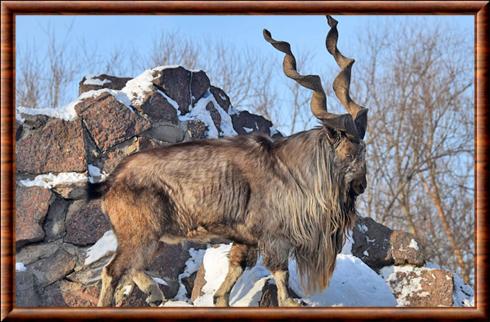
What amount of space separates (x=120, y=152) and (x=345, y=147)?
3055 mm

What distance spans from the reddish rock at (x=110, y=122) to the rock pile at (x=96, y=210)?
1cm

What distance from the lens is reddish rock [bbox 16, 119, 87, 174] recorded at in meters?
8.67

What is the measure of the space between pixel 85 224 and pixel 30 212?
62 centimetres

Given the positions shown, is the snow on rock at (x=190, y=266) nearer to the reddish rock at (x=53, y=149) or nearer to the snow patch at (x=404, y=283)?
the reddish rock at (x=53, y=149)

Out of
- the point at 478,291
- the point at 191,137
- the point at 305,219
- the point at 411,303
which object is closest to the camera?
the point at 478,291

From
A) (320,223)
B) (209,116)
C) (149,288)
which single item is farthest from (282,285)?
(209,116)

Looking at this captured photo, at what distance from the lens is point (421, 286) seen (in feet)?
28.6

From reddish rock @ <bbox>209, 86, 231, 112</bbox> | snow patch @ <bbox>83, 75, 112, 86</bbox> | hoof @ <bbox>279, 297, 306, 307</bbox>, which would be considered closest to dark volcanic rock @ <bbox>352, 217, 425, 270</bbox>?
hoof @ <bbox>279, 297, 306, 307</bbox>

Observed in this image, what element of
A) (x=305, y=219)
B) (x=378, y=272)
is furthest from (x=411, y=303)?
(x=305, y=219)

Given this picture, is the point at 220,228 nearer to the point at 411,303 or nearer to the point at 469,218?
the point at 411,303

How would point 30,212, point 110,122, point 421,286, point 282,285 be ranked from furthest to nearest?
1. point 110,122
2. point 421,286
3. point 30,212
4. point 282,285

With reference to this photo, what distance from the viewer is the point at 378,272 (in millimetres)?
9062

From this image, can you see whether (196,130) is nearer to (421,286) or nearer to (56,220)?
(56,220)

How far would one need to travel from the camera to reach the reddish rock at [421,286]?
857cm
